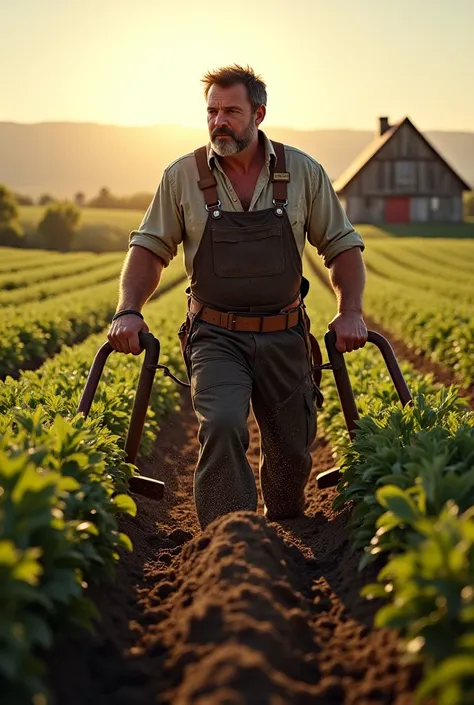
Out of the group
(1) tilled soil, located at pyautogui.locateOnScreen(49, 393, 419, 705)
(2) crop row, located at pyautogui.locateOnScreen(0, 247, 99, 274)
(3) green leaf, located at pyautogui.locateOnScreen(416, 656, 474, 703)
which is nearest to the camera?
(3) green leaf, located at pyautogui.locateOnScreen(416, 656, 474, 703)

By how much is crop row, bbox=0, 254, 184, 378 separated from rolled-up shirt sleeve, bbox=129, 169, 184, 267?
776 cm

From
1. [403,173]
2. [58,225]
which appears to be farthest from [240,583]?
[58,225]

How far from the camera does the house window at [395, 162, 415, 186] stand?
6362cm

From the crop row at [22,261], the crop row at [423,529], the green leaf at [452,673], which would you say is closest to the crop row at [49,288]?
the crop row at [22,261]

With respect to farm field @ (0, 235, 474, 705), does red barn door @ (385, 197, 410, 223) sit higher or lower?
lower

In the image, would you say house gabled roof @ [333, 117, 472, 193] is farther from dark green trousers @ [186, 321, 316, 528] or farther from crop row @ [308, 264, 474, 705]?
crop row @ [308, 264, 474, 705]

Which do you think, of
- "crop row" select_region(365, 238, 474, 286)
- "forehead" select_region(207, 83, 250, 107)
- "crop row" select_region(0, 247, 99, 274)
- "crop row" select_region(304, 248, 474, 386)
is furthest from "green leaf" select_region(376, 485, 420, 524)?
"crop row" select_region(0, 247, 99, 274)

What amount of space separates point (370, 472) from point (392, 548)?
24.0 inches

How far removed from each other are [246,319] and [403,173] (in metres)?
60.2

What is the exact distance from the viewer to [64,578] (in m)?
3.22

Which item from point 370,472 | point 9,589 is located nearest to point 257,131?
point 370,472

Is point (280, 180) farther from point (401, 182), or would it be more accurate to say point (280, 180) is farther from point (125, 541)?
point (401, 182)

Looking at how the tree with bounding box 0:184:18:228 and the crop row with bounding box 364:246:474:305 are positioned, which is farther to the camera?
the tree with bounding box 0:184:18:228

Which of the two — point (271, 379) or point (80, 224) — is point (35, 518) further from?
point (80, 224)
